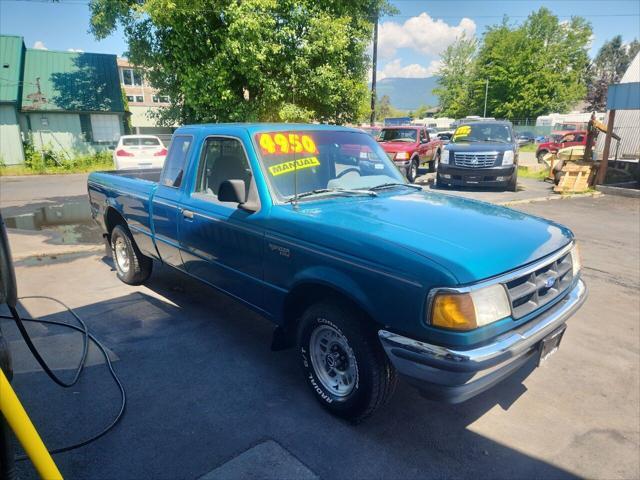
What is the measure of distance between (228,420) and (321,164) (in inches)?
82.2

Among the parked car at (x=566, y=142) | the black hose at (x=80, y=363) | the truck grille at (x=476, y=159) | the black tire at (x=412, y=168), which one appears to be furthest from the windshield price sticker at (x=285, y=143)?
the parked car at (x=566, y=142)

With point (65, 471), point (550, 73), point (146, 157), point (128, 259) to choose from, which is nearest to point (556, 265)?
point (65, 471)

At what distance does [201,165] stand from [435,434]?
9.66ft

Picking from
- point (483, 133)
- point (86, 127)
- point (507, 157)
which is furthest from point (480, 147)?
point (86, 127)

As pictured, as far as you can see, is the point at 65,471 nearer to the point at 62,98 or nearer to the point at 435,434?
the point at 435,434

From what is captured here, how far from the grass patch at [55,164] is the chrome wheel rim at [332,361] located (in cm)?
2158

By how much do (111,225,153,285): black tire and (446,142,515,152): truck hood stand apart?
10363 millimetres

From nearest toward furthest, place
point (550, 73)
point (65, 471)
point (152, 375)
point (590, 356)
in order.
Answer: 1. point (65, 471)
2. point (152, 375)
3. point (590, 356)
4. point (550, 73)

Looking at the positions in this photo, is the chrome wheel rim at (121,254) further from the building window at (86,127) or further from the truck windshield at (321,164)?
the building window at (86,127)

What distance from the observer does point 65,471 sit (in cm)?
246

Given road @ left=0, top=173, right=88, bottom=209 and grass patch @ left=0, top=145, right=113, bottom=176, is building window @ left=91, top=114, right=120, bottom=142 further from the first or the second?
road @ left=0, top=173, right=88, bottom=209

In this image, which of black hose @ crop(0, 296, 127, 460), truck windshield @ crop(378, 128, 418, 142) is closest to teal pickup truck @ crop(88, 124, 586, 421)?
black hose @ crop(0, 296, 127, 460)

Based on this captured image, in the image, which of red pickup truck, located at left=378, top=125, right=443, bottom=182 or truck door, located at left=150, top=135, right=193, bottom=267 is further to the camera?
red pickup truck, located at left=378, top=125, right=443, bottom=182

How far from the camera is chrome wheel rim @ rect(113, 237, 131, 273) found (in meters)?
5.52
